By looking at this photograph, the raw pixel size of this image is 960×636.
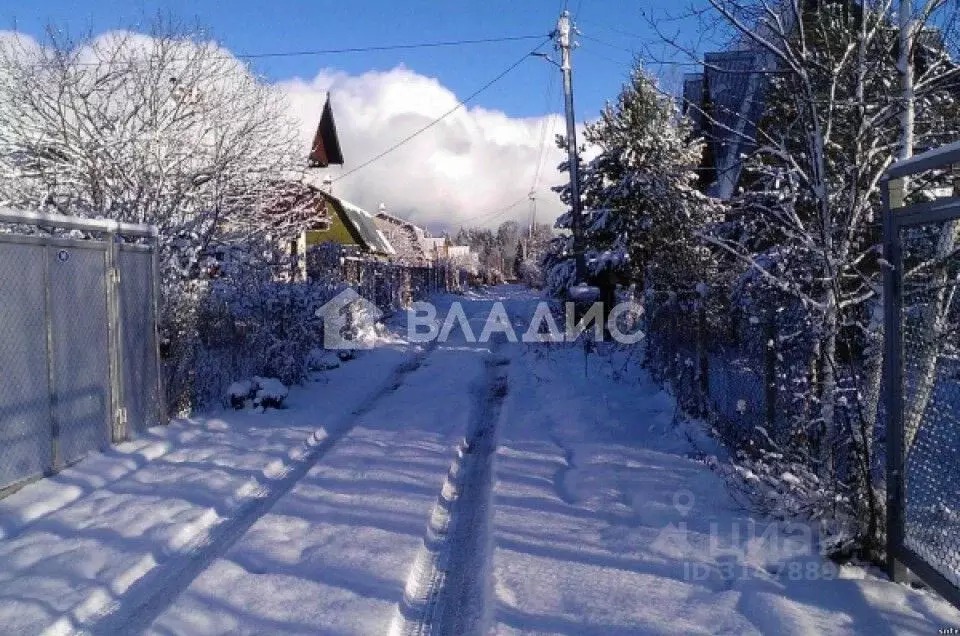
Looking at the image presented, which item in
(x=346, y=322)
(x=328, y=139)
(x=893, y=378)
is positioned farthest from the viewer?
(x=328, y=139)

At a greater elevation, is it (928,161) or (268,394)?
(928,161)

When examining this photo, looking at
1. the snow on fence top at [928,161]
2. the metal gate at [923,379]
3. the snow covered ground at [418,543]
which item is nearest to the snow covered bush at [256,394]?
the snow covered ground at [418,543]

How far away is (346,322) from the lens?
16.3m

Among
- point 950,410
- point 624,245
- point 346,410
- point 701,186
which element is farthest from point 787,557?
point 701,186

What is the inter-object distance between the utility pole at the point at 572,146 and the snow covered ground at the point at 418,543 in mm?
10078

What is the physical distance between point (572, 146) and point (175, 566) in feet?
51.2

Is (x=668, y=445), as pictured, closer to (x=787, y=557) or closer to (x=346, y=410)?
(x=787, y=557)

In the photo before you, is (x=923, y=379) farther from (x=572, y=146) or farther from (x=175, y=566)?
(x=572, y=146)

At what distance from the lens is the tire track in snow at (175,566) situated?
12.9 ft

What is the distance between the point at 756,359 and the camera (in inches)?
241

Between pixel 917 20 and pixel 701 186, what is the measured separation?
1518cm

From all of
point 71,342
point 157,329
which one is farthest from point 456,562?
point 157,329

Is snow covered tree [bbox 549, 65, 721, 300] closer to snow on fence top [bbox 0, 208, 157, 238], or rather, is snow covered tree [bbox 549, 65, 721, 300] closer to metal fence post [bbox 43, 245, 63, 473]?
snow on fence top [bbox 0, 208, 157, 238]

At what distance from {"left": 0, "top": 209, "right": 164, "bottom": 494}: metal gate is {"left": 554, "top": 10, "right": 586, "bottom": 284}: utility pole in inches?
450
